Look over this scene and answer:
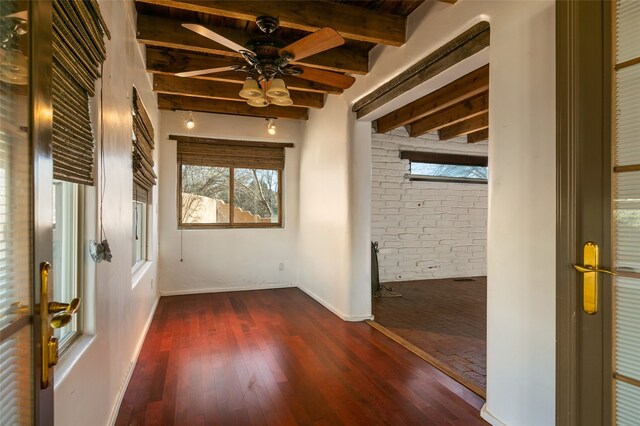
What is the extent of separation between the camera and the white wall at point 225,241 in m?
5.04

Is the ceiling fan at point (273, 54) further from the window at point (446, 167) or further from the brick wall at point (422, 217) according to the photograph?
the window at point (446, 167)

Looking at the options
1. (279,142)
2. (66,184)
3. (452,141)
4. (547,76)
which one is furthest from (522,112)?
(452,141)

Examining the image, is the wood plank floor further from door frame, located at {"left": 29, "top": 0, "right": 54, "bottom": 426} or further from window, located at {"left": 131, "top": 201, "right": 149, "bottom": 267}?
door frame, located at {"left": 29, "top": 0, "right": 54, "bottom": 426}

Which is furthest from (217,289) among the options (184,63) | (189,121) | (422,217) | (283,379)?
(422,217)

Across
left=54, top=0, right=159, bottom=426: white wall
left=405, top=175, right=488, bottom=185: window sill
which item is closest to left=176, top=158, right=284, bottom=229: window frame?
left=405, top=175, right=488, bottom=185: window sill

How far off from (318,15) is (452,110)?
2.84 metres

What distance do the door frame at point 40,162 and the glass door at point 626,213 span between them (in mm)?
1751

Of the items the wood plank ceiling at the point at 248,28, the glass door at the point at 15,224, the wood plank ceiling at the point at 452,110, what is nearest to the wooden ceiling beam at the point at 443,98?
the wood plank ceiling at the point at 452,110

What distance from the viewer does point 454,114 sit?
4.80 meters

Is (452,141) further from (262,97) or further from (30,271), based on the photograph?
(30,271)

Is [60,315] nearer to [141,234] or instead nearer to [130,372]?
[130,372]

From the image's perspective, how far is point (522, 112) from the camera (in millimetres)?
1809

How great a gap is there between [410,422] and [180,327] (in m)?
2.59

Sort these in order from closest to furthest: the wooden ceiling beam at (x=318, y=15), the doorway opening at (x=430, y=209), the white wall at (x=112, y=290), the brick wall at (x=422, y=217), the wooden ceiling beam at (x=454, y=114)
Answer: the white wall at (x=112, y=290) < the wooden ceiling beam at (x=318, y=15) < the wooden ceiling beam at (x=454, y=114) < the doorway opening at (x=430, y=209) < the brick wall at (x=422, y=217)
